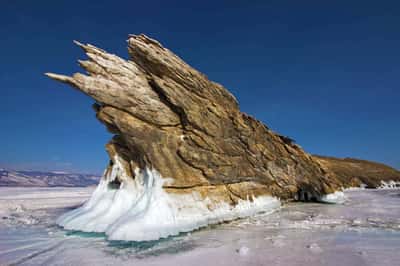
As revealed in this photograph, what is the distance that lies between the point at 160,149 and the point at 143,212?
316 centimetres

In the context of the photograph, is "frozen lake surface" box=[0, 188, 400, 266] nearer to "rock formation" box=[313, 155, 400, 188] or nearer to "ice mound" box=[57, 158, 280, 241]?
"ice mound" box=[57, 158, 280, 241]

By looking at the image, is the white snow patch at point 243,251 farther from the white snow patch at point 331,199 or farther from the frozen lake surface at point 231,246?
the white snow patch at point 331,199

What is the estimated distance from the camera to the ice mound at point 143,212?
36.9 feet

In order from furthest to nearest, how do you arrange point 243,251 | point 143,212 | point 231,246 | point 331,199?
point 331,199 → point 143,212 → point 231,246 → point 243,251

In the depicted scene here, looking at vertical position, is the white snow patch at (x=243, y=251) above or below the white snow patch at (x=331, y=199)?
below

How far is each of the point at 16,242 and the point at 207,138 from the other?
9735 mm

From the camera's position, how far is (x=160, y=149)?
548 inches

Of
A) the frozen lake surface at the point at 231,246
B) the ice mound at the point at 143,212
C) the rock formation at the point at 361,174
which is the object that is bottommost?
the frozen lake surface at the point at 231,246

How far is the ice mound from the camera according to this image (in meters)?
11.2

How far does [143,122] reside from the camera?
1409cm

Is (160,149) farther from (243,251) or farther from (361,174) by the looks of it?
(361,174)

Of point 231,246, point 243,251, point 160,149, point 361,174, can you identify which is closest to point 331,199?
point 160,149

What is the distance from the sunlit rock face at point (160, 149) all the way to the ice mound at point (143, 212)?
5 cm

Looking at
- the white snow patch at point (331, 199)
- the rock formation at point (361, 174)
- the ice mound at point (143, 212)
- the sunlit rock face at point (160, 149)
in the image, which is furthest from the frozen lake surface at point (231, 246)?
the rock formation at point (361, 174)
